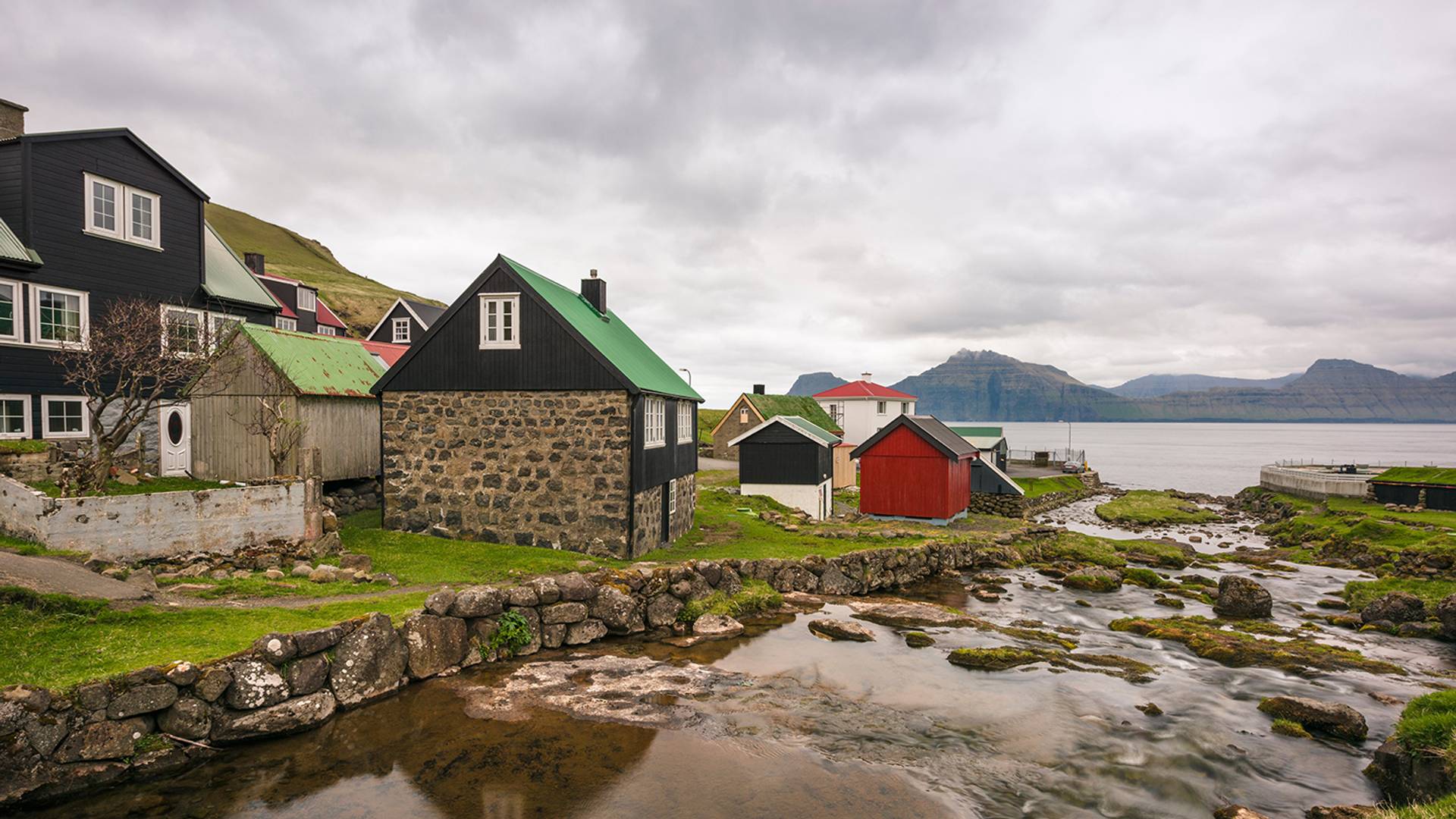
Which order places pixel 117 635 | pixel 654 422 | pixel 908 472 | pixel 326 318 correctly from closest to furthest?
pixel 117 635 → pixel 654 422 → pixel 908 472 → pixel 326 318

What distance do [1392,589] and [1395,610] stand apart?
467 cm

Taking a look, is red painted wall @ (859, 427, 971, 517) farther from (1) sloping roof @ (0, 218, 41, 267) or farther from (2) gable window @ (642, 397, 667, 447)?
(1) sloping roof @ (0, 218, 41, 267)

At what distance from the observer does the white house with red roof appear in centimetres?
7381

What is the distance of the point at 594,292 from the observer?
29219 mm

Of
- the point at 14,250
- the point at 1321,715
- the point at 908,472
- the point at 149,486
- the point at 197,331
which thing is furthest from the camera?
the point at 908,472

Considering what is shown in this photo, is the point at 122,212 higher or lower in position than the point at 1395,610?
higher

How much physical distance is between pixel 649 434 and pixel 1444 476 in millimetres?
53965

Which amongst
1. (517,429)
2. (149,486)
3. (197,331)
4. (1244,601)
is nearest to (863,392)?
(1244,601)

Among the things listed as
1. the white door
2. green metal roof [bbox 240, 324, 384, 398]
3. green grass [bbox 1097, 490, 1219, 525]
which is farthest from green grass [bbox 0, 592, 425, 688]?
green grass [bbox 1097, 490, 1219, 525]

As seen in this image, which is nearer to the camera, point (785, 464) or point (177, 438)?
point (177, 438)

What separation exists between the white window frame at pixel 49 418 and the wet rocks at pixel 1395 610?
42.6m

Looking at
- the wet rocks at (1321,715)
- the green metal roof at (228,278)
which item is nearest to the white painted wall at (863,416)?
the green metal roof at (228,278)

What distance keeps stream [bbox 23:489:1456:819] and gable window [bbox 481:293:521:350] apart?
10457 millimetres

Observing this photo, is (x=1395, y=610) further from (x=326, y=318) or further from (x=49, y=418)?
(x=326, y=318)
